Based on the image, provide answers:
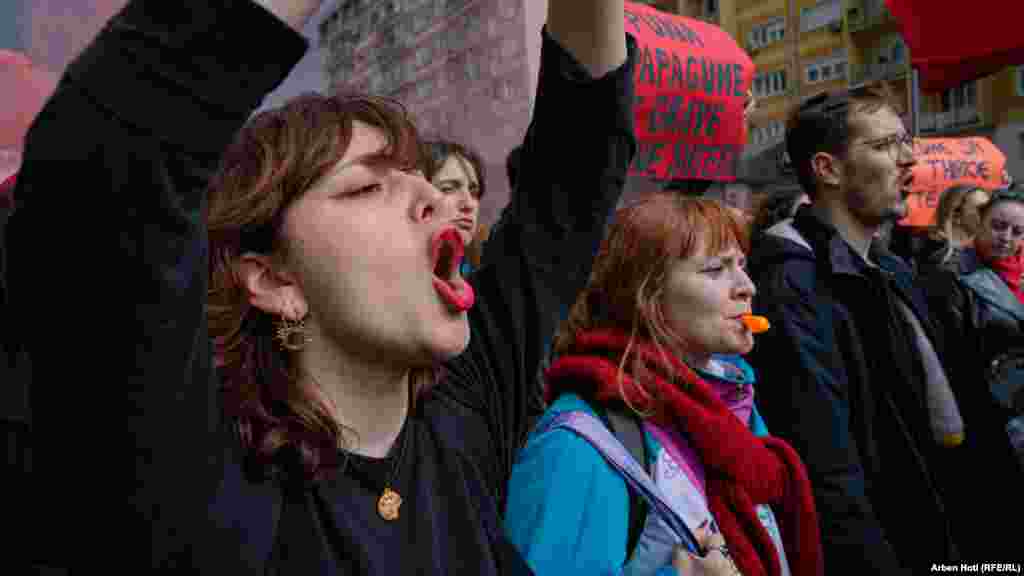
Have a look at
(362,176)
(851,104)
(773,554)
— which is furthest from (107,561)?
(851,104)

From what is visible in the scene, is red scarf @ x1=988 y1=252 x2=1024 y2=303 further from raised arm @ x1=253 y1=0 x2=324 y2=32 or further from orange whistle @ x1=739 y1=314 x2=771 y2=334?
raised arm @ x1=253 y1=0 x2=324 y2=32

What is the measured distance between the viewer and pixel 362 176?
108 cm

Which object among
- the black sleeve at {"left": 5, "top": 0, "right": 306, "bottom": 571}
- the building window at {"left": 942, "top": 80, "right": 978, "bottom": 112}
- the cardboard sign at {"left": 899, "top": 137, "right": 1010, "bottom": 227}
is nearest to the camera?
the black sleeve at {"left": 5, "top": 0, "right": 306, "bottom": 571}

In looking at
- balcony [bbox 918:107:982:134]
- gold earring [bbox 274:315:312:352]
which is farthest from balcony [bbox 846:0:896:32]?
gold earring [bbox 274:315:312:352]

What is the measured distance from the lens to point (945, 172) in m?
7.62

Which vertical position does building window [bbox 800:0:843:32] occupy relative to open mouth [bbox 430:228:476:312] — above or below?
above

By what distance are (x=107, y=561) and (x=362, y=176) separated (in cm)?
52

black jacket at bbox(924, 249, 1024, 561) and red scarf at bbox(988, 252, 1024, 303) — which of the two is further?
red scarf at bbox(988, 252, 1024, 303)

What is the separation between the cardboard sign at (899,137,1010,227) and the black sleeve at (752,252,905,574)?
5.57 m

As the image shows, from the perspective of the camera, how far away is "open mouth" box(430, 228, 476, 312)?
3.43ft

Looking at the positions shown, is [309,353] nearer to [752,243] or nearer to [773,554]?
[773,554]

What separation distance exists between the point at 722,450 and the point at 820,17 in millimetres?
28960

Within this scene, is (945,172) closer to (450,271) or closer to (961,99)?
(450,271)

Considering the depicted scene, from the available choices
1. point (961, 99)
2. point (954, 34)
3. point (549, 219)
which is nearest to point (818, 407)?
point (549, 219)
